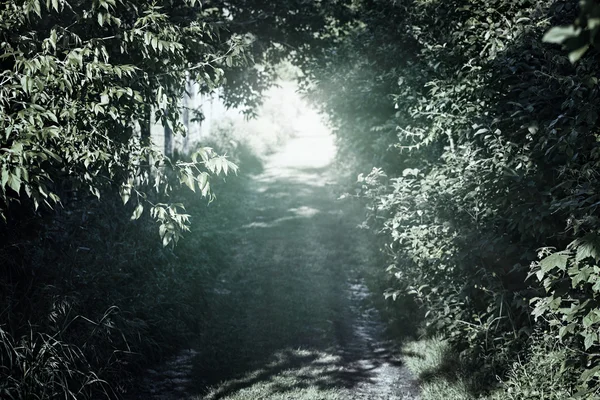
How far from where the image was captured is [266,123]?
3122cm

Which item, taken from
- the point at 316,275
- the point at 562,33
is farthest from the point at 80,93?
the point at 316,275

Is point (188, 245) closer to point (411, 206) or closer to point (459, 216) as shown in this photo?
point (411, 206)

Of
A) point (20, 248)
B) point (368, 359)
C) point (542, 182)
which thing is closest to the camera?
point (542, 182)

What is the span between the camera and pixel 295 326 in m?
7.20

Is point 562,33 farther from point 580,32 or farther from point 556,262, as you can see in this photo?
point 556,262

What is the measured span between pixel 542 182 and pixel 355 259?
611 centimetres

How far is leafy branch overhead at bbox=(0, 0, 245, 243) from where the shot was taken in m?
3.77

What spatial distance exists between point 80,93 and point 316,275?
20.7 feet

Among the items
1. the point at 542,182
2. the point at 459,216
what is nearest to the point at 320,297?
the point at 459,216

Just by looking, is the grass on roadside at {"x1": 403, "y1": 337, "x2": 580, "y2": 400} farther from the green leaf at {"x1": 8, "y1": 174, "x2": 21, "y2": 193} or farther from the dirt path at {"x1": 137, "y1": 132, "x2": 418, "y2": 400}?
the green leaf at {"x1": 8, "y1": 174, "x2": 21, "y2": 193}

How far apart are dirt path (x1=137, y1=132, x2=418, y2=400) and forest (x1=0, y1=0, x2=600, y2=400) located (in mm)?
44

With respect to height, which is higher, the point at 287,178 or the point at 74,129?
the point at 74,129

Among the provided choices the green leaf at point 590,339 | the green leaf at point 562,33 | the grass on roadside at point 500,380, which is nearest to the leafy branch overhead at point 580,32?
the green leaf at point 562,33

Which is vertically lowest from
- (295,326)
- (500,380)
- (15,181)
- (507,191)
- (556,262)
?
(295,326)
